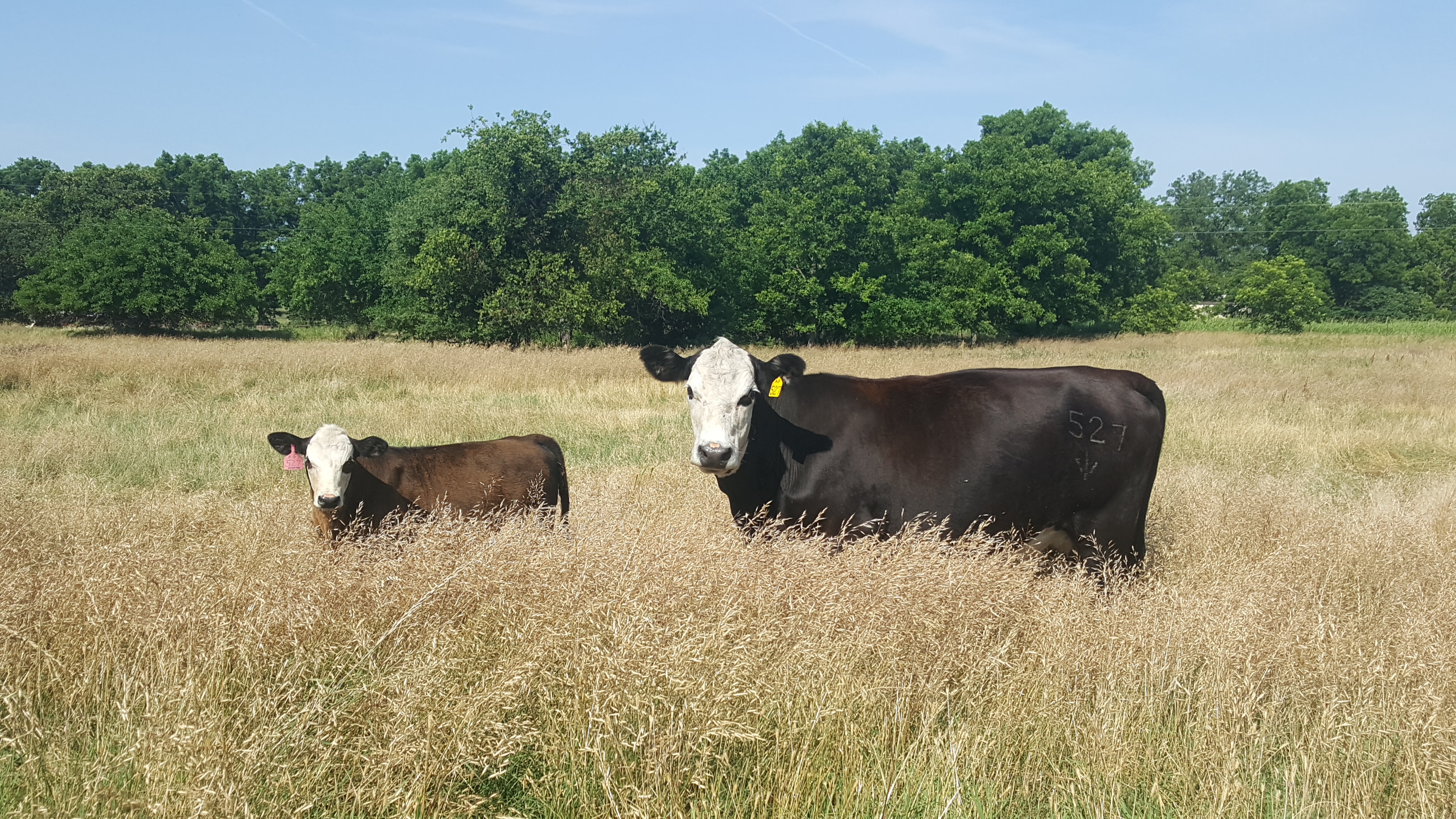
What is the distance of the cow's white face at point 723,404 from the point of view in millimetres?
5219

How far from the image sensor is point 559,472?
7.84 m

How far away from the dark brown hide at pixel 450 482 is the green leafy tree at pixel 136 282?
45.2 m

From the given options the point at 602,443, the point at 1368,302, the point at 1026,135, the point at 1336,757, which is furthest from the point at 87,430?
the point at 1368,302

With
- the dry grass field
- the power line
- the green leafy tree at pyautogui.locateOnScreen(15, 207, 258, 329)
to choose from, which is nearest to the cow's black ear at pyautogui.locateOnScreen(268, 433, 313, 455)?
the dry grass field

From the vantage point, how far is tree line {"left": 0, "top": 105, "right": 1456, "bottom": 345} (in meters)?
32.9

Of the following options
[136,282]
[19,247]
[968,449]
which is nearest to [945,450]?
[968,449]

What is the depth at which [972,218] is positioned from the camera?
49062 mm

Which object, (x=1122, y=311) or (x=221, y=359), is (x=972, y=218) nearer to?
(x=1122, y=311)

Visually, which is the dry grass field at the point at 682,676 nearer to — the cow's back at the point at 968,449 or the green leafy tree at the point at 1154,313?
the cow's back at the point at 968,449

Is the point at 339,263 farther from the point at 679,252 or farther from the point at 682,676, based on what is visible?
the point at 682,676

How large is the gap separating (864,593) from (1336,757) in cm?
190

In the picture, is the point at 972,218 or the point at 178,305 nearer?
the point at 178,305

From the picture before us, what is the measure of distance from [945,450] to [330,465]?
4231 mm

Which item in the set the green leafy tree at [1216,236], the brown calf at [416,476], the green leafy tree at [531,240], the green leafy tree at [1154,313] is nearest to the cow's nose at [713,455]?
the brown calf at [416,476]
